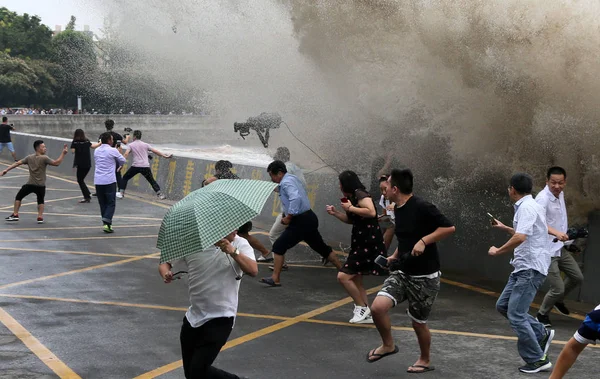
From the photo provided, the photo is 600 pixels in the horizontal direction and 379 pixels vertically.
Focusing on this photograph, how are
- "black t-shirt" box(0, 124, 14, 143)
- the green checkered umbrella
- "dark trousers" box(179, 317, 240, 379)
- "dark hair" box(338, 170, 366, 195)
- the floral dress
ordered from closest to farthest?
the green checkered umbrella
"dark trousers" box(179, 317, 240, 379)
the floral dress
"dark hair" box(338, 170, 366, 195)
"black t-shirt" box(0, 124, 14, 143)

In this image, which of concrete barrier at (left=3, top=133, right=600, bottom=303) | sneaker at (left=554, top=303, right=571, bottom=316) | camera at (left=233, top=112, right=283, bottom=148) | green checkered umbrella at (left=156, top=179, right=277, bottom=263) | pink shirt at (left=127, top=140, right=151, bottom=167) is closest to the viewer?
green checkered umbrella at (left=156, top=179, right=277, bottom=263)

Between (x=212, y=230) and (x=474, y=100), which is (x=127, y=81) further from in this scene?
(x=212, y=230)

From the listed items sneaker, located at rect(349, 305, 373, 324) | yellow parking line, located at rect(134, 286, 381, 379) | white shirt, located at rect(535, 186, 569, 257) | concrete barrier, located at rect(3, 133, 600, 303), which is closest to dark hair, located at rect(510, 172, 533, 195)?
white shirt, located at rect(535, 186, 569, 257)

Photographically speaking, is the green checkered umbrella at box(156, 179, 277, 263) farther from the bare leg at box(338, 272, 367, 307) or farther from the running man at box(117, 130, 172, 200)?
the running man at box(117, 130, 172, 200)

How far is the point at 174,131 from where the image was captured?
54.0 metres

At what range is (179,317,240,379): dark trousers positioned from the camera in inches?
194

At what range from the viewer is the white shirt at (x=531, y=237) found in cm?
637

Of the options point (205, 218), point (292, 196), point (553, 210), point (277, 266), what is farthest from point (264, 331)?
→ point (205, 218)

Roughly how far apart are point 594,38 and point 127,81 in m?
47.9

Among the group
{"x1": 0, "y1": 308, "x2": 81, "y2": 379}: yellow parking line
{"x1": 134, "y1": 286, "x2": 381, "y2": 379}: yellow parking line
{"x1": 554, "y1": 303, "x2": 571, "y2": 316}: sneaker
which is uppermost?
{"x1": 554, "y1": 303, "x2": 571, "y2": 316}: sneaker

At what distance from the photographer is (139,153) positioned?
17078 millimetres

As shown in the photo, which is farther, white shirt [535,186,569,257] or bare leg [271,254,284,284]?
bare leg [271,254,284,284]

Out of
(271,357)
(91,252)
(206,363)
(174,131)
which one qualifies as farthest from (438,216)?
(174,131)

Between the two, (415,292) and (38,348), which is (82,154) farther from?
(415,292)
